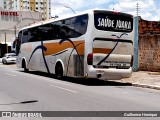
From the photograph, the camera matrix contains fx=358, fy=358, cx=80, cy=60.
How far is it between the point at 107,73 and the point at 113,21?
2.51 metres

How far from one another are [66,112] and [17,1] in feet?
487

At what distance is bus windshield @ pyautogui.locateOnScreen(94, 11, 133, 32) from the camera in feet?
54.9

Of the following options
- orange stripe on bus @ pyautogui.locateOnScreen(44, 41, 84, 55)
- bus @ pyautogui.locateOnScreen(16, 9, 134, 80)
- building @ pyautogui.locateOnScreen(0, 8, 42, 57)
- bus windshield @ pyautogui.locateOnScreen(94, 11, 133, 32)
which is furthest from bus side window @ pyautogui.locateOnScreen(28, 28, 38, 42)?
building @ pyautogui.locateOnScreen(0, 8, 42, 57)

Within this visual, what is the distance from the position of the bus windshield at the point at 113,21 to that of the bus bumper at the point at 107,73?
1.94m

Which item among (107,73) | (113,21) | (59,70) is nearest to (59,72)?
(59,70)

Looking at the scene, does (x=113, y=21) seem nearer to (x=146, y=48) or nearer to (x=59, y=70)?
(x=59, y=70)

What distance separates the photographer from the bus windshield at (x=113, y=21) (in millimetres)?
16734

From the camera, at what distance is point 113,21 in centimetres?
1714

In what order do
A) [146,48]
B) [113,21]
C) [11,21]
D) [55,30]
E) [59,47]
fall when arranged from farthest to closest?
[11,21] < [146,48] < [55,30] < [59,47] < [113,21]

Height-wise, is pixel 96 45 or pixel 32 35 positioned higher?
pixel 32 35

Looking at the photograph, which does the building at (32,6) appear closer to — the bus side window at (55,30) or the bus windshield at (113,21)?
the bus side window at (55,30)

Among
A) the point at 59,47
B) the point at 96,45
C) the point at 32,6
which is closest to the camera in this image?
the point at 96,45

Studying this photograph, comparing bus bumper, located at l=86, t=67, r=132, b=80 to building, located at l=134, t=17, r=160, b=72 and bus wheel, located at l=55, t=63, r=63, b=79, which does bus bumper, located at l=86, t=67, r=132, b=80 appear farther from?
building, located at l=134, t=17, r=160, b=72

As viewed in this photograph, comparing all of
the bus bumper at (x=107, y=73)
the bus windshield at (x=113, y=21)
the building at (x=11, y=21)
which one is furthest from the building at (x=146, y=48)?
the building at (x=11, y=21)
